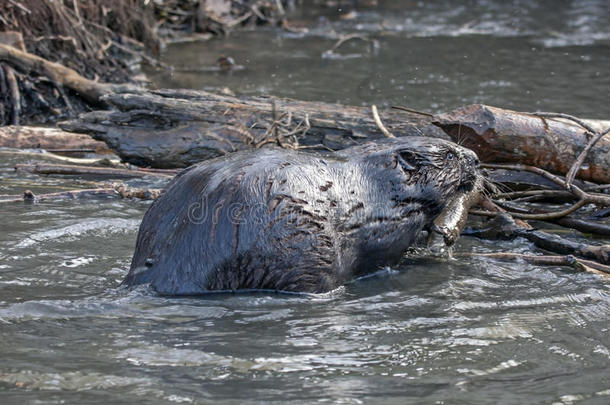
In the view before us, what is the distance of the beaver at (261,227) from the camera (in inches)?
145

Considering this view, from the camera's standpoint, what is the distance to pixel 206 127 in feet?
20.1

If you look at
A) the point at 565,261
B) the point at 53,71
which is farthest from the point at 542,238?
the point at 53,71

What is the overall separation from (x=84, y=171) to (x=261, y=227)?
264 centimetres

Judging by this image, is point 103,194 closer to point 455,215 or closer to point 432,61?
point 455,215

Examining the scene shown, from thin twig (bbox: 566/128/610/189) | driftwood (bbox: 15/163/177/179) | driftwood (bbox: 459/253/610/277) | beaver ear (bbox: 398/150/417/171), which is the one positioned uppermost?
beaver ear (bbox: 398/150/417/171)

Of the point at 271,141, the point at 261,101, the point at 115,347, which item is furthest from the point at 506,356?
the point at 261,101

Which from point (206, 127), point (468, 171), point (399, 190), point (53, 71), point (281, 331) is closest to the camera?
point (281, 331)

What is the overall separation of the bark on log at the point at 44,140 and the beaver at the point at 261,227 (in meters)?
3.22

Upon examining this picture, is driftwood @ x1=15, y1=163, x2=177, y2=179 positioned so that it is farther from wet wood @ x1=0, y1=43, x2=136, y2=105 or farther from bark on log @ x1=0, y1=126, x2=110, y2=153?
wet wood @ x1=0, y1=43, x2=136, y2=105

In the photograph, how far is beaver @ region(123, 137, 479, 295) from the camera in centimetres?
368

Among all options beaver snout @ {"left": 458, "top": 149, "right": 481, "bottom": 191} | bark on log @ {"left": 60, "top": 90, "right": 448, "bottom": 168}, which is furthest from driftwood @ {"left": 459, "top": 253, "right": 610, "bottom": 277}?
bark on log @ {"left": 60, "top": 90, "right": 448, "bottom": 168}

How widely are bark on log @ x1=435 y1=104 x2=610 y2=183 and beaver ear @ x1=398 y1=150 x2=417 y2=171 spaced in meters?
0.96

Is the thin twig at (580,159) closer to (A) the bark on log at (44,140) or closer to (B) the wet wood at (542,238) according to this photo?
(B) the wet wood at (542,238)

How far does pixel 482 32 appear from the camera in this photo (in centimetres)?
1331
